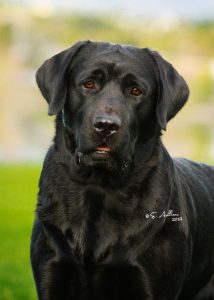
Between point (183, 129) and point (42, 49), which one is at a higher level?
point (42, 49)

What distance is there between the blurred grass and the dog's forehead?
307cm

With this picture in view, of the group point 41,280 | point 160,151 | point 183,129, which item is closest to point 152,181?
point 160,151

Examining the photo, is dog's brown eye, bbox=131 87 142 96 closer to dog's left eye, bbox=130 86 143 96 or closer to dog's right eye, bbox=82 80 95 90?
dog's left eye, bbox=130 86 143 96

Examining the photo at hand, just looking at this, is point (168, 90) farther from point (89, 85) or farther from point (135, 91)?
point (89, 85)

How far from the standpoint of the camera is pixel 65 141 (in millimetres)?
5871

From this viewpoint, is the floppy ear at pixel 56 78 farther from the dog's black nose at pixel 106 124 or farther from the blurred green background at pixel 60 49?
the blurred green background at pixel 60 49

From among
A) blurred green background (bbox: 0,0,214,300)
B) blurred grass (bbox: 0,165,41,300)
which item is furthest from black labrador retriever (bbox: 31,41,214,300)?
blurred green background (bbox: 0,0,214,300)

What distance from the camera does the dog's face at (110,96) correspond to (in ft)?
18.1

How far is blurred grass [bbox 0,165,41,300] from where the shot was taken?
28.9ft

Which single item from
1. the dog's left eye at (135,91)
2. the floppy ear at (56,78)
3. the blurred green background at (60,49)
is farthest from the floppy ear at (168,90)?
the blurred green background at (60,49)

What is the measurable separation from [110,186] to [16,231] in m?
9.53

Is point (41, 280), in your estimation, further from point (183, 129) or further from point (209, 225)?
point (183, 129)

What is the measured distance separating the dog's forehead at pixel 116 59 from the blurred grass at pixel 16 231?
307 cm

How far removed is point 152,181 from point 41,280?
3.44 feet
